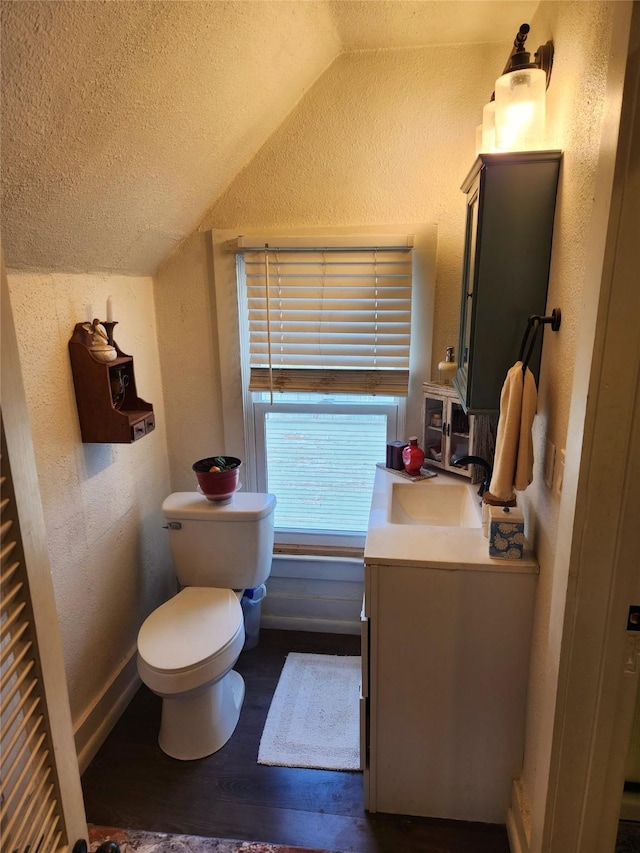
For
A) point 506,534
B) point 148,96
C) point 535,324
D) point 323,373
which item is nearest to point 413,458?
point 323,373

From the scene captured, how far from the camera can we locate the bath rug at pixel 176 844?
5.27ft

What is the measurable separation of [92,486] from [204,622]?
0.66m

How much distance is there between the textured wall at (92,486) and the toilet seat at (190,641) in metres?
0.24

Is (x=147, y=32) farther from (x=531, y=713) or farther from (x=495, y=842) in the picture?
(x=495, y=842)

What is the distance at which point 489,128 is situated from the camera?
1606 mm

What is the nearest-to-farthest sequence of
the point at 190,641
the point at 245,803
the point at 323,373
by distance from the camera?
the point at 245,803
the point at 190,641
the point at 323,373

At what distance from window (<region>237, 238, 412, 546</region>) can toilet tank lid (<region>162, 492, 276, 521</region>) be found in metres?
0.31

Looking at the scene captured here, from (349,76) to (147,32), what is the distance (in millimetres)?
1087

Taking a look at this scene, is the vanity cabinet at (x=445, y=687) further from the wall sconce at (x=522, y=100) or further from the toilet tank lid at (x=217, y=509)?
the wall sconce at (x=522, y=100)

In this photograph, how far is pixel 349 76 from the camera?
2027mm

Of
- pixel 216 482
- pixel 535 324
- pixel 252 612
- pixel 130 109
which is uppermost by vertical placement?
pixel 130 109

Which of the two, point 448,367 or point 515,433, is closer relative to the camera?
point 515,433

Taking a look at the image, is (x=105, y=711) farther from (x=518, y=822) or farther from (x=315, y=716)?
(x=518, y=822)

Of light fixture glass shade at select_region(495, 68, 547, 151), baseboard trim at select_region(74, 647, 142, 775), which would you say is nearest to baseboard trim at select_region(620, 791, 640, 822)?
baseboard trim at select_region(74, 647, 142, 775)
